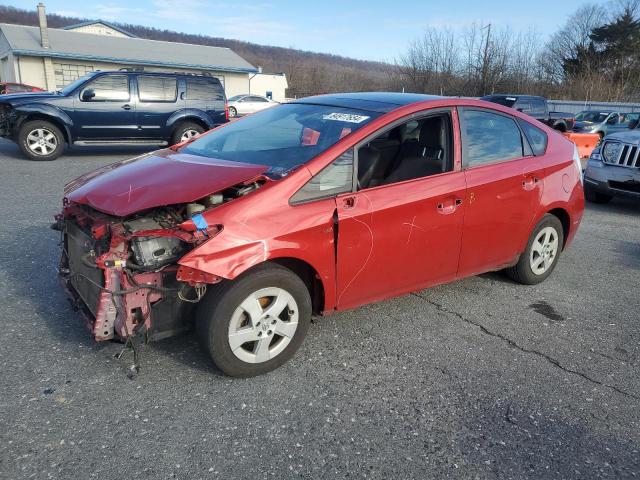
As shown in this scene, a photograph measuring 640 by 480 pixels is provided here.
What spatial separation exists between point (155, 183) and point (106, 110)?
940cm

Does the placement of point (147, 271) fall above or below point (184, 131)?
below

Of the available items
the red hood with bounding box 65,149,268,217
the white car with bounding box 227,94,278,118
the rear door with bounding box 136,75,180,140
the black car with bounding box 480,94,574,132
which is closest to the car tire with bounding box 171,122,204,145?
the rear door with bounding box 136,75,180,140

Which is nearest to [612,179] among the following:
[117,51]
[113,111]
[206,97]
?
[206,97]

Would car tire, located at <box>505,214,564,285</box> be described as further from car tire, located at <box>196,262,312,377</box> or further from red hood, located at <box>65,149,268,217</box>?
red hood, located at <box>65,149,268,217</box>

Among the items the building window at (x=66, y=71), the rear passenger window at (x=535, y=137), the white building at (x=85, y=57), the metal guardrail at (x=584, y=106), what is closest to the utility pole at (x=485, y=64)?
the metal guardrail at (x=584, y=106)

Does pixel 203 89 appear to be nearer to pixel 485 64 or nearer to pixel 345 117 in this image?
pixel 345 117

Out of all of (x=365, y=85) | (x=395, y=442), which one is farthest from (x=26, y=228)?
(x=365, y=85)

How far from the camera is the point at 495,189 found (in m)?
4.05

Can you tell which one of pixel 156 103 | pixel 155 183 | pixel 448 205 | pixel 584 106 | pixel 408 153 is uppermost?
pixel 584 106

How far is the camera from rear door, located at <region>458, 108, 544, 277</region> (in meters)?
3.96

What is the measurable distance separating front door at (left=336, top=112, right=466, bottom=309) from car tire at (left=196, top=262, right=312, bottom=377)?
1.20ft

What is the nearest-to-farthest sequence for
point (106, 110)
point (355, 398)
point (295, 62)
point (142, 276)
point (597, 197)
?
point (142, 276), point (355, 398), point (597, 197), point (106, 110), point (295, 62)

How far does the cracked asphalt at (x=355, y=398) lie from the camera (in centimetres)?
246

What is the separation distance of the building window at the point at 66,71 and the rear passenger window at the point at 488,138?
32481mm
